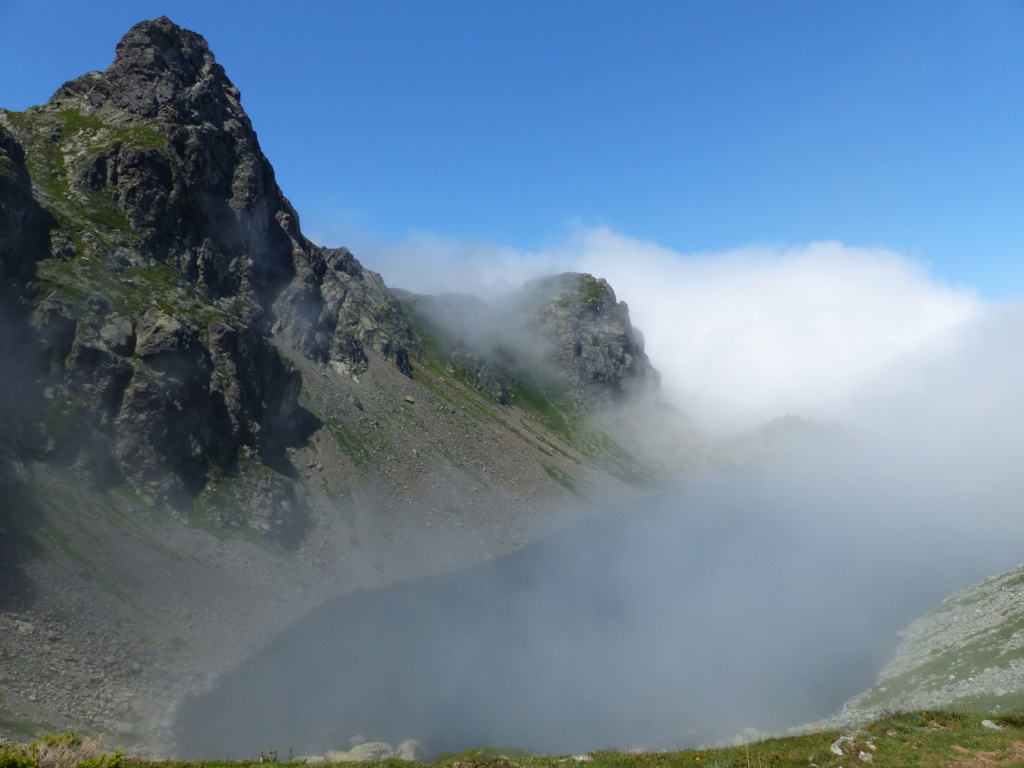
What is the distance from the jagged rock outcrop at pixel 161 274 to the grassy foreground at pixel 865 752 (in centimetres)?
5791

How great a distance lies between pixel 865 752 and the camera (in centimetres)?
2366

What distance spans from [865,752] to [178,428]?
272ft

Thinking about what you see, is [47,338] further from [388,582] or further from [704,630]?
[704,630]

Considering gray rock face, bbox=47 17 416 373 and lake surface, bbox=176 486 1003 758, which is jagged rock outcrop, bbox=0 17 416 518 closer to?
gray rock face, bbox=47 17 416 373

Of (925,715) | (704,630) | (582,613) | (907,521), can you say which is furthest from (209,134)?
(907,521)

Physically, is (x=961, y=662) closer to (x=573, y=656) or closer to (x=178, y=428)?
(x=573, y=656)

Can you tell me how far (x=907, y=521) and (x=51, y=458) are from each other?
7477 inches

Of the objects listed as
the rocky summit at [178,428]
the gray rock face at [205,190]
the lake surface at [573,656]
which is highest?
the gray rock face at [205,190]

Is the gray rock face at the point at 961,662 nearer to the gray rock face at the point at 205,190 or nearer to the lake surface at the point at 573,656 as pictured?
the lake surface at the point at 573,656

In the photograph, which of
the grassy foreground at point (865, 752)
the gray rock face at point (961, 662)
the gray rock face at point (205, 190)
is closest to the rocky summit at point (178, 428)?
the gray rock face at point (205, 190)

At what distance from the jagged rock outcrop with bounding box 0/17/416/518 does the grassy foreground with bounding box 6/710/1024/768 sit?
2280 inches

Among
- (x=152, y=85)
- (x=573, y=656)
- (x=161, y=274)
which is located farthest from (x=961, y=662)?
(x=152, y=85)

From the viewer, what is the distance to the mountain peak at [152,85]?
11594 centimetres

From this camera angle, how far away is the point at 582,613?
84.9 m
